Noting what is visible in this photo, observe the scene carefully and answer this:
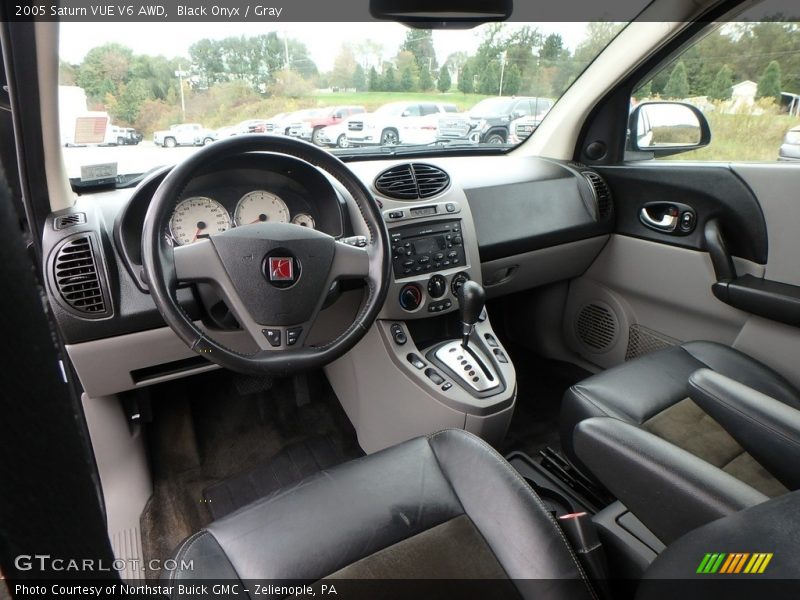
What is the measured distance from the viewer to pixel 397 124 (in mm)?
2062

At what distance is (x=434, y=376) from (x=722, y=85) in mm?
1550

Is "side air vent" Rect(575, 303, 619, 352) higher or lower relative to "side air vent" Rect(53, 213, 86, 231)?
lower

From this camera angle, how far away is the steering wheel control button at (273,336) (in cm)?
128

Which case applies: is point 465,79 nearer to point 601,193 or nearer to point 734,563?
point 601,193

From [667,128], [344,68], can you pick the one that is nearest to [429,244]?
[344,68]

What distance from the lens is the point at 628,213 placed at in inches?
91.9

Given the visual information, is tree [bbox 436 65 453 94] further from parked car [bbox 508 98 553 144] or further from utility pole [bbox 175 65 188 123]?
utility pole [bbox 175 65 188 123]

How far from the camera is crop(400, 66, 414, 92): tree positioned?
190 centimetres

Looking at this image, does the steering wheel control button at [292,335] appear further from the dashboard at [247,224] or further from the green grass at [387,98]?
the green grass at [387,98]

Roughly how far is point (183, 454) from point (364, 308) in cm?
115

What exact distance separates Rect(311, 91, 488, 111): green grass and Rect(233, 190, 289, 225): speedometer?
17.1 inches

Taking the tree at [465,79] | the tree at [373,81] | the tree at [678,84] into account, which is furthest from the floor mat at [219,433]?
the tree at [678,84]

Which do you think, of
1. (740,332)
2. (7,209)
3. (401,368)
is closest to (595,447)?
(401,368)

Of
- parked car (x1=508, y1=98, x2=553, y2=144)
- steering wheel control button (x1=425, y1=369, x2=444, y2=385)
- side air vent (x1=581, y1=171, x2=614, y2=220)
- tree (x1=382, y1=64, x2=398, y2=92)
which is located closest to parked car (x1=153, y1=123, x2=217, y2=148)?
tree (x1=382, y1=64, x2=398, y2=92)
